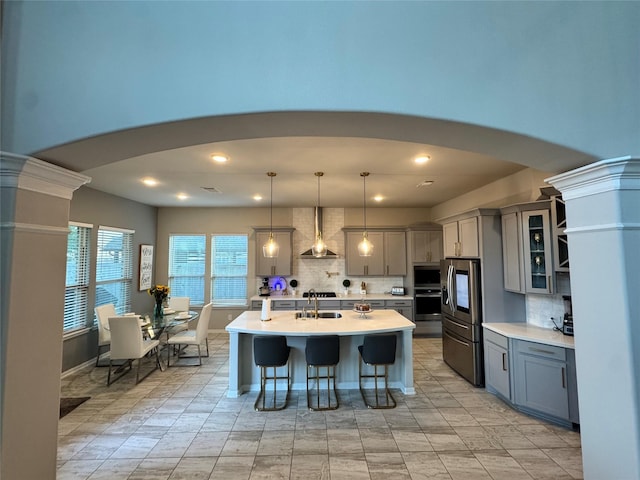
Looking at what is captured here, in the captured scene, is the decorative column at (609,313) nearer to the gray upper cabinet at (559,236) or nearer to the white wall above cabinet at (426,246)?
the gray upper cabinet at (559,236)

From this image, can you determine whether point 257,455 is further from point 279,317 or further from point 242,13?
point 242,13

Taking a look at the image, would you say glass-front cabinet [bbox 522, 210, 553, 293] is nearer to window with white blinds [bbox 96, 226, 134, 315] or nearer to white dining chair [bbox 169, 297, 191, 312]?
white dining chair [bbox 169, 297, 191, 312]

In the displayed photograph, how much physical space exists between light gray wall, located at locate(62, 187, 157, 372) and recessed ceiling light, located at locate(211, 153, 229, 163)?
2.63 metres

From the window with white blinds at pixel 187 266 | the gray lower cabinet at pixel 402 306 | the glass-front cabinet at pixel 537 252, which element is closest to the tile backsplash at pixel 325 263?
the gray lower cabinet at pixel 402 306

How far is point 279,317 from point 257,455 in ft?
5.75

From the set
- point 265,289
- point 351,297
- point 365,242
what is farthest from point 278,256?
point 365,242

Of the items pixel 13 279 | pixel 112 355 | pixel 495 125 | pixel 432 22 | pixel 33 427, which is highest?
pixel 432 22

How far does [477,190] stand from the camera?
501cm

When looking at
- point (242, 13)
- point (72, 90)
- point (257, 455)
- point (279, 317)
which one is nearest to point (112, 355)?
point (279, 317)

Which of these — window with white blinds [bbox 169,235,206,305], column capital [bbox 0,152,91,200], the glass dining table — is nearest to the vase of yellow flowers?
the glass dining table

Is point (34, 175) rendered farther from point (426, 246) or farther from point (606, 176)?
point (426, 246)

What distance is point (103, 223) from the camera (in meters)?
5.07

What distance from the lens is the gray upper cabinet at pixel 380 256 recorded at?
644cm

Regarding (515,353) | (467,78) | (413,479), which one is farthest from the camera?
(515,353)
